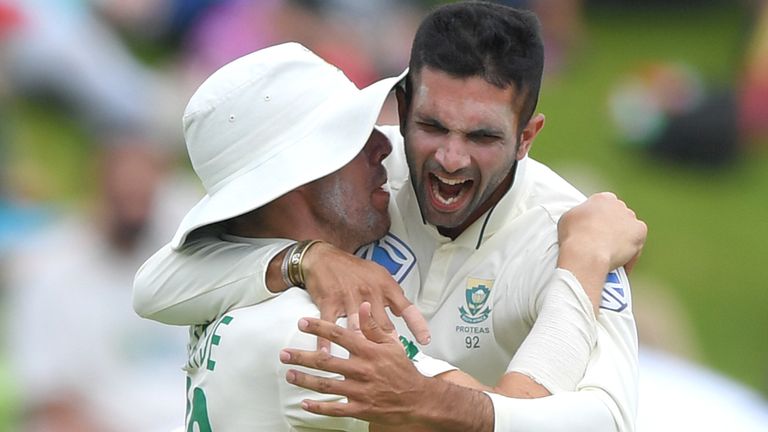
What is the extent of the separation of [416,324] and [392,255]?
0.41m

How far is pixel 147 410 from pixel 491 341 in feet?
9.70

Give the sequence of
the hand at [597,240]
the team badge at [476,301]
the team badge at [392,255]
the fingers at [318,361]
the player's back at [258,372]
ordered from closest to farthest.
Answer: the fingers at [318,361], the player's back at [258,372], the hand at [597,240], the team badge at [476,301], the team badge at [392,255]

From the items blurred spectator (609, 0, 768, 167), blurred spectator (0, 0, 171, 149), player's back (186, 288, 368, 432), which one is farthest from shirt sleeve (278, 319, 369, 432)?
blurred spectator (609, 0, 768, 167)

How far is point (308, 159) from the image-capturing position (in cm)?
326

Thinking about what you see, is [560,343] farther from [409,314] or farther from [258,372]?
[258,372]

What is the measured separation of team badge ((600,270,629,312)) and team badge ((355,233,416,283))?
0.43 meters

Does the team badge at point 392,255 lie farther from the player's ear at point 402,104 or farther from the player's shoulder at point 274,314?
the player's shoulder at point 274,314

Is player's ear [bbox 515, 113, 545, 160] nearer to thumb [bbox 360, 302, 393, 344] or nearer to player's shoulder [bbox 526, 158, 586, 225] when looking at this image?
player's shoulder [bbox 526, 158, 586, 225]

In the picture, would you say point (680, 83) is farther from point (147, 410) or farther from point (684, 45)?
point (147, 410)

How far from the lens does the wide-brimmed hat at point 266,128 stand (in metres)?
3.25

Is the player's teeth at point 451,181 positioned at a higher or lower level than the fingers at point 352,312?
higher

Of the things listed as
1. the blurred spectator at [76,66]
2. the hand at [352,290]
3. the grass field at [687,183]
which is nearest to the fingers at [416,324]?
the hand at [352,290]

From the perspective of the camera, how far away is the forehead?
129 inches

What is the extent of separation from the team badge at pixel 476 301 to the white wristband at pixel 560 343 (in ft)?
0.60
